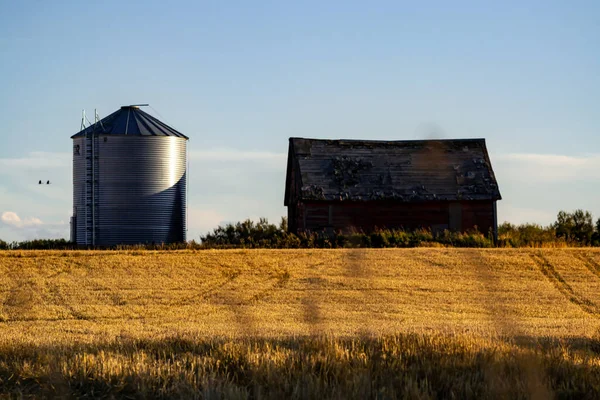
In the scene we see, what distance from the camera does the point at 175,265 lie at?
1168 inches

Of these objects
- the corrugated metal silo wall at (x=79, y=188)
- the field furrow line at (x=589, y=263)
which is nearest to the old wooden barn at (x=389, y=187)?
the corrugated metal silo wall at (x=79, y=188)

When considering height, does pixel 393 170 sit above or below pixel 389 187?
above

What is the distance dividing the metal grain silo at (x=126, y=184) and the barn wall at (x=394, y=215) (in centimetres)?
620

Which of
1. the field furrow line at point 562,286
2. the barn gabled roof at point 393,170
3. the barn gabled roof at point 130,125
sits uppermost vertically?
the barn gabled roof at point 130,125

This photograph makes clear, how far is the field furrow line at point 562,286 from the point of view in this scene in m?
25.0

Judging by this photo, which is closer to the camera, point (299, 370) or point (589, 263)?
point (299, 370)

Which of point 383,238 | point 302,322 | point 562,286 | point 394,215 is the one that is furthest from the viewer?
point 394,215

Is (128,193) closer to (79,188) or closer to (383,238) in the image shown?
(79,188)

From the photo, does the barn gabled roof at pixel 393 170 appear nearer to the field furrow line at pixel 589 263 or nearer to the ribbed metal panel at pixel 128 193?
the ribbed metal panel at pixel 128 193

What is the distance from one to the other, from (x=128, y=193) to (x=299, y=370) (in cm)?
3184

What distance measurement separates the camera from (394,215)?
1731 inches

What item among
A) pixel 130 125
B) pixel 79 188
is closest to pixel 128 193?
pixel 79 188

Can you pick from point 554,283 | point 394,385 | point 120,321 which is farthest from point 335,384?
point 554,283

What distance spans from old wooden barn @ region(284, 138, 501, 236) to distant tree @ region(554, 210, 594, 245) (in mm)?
3172
